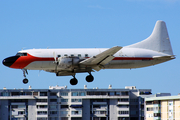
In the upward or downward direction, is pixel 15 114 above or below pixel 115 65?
below

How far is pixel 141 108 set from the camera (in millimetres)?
120500

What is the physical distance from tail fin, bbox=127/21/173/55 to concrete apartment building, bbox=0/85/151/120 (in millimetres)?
67241

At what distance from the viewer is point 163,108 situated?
94.2m

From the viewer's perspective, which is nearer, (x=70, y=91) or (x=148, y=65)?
(x=148, y=65)

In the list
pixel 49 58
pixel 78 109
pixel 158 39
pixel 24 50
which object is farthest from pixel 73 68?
pixel 78 109

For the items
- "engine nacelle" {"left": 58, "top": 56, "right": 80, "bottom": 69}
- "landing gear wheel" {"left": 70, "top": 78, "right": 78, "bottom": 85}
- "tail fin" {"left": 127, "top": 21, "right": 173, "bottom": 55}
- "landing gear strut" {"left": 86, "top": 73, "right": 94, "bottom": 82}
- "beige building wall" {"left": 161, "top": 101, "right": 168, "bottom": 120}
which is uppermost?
"tail fin" {"left": 127, "top": 21, "right": 173, "bottom": 55}


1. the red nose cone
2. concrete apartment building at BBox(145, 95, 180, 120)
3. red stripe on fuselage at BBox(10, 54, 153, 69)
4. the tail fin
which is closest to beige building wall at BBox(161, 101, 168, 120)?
concrete apartment building at BBox(145, 95, 180, 120)

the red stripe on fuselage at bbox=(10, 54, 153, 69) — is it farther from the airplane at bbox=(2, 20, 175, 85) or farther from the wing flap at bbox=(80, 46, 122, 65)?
the wing flap at bbox=(80, 46, 122, 65)

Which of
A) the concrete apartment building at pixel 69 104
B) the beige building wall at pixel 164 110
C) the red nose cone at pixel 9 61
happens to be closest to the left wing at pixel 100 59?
the red nose cone at pixel 9 61

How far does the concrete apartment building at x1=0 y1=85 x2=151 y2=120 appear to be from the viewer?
116 meters

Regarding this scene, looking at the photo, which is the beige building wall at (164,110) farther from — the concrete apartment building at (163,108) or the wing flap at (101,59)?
the wing flap at (101,59)

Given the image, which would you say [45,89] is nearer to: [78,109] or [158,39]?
[78,109]

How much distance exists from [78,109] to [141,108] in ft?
67.0

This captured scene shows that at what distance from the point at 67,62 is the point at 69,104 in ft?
250
